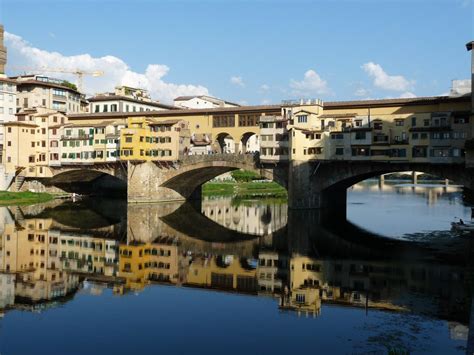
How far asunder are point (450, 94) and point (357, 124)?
9991 millimetres

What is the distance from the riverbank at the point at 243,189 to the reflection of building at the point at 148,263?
49741 mm

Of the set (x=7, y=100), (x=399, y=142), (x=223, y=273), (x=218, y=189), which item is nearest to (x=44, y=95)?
(x=7, y=100)

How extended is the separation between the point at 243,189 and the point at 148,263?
66358mm

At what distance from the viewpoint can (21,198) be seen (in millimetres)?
68625

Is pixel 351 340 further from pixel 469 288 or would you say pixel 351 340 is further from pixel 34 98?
pixel 34 98

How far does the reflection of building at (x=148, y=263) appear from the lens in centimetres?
2812

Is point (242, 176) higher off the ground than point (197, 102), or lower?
lower

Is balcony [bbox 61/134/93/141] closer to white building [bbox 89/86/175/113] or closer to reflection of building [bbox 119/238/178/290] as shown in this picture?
white building [bbox 89/86/175/113]

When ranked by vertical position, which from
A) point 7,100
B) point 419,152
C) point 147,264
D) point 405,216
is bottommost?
point 147,264

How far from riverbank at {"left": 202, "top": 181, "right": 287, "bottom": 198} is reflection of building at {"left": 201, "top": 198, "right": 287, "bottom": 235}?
42.4 ft

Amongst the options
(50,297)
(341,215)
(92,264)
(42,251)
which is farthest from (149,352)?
(341,215)

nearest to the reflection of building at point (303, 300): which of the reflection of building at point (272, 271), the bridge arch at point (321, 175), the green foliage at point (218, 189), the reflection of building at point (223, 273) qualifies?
the reflection of building at point (272, 271)

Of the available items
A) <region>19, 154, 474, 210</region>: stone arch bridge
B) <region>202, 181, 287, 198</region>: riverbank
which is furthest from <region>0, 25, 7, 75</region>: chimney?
<region>202, 181, 287, 198</region>: riverbank

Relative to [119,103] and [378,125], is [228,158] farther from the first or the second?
[119,103]
